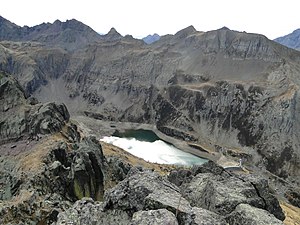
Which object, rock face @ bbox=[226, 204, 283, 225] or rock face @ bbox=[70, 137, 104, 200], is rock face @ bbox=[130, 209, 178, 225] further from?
rock face @ bbox=[70, 137, 104, 200]

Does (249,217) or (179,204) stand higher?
(179,204)

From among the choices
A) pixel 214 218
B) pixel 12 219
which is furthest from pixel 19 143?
pixel 214 218

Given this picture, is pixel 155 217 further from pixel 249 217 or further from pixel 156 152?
pixel 156 152

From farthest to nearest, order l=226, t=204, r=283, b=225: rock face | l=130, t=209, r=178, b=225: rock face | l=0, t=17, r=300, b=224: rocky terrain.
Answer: l=0, t=17, r=300, b=224: rocky terrain < l=226, t=204, r=283, b=225: rock face < l=130, t=209, r=178, b=225: rock face

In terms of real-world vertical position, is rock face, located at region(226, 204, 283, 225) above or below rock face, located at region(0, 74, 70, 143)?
above

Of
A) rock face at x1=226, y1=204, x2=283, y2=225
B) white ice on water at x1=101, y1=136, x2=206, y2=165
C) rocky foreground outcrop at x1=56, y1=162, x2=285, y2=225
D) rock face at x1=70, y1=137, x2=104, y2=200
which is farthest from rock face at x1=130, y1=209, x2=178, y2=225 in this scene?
white ice on water at x1=101, y1=136, x2=206, y2=165

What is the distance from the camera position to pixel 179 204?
20.3m

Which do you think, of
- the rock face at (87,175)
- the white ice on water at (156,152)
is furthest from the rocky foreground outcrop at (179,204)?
the white ice on water at (156,152)

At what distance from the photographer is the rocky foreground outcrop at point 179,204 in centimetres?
1953

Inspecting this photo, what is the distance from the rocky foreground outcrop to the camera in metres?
19.5

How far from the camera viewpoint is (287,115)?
516 ft

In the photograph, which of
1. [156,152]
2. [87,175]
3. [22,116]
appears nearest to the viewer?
[87,175]

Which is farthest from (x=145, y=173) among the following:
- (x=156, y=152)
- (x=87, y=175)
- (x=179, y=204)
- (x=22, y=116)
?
(x=156, y=152)

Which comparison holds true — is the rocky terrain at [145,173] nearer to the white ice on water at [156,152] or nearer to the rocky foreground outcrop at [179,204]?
the rocky foreground outcrop at [179,204]
